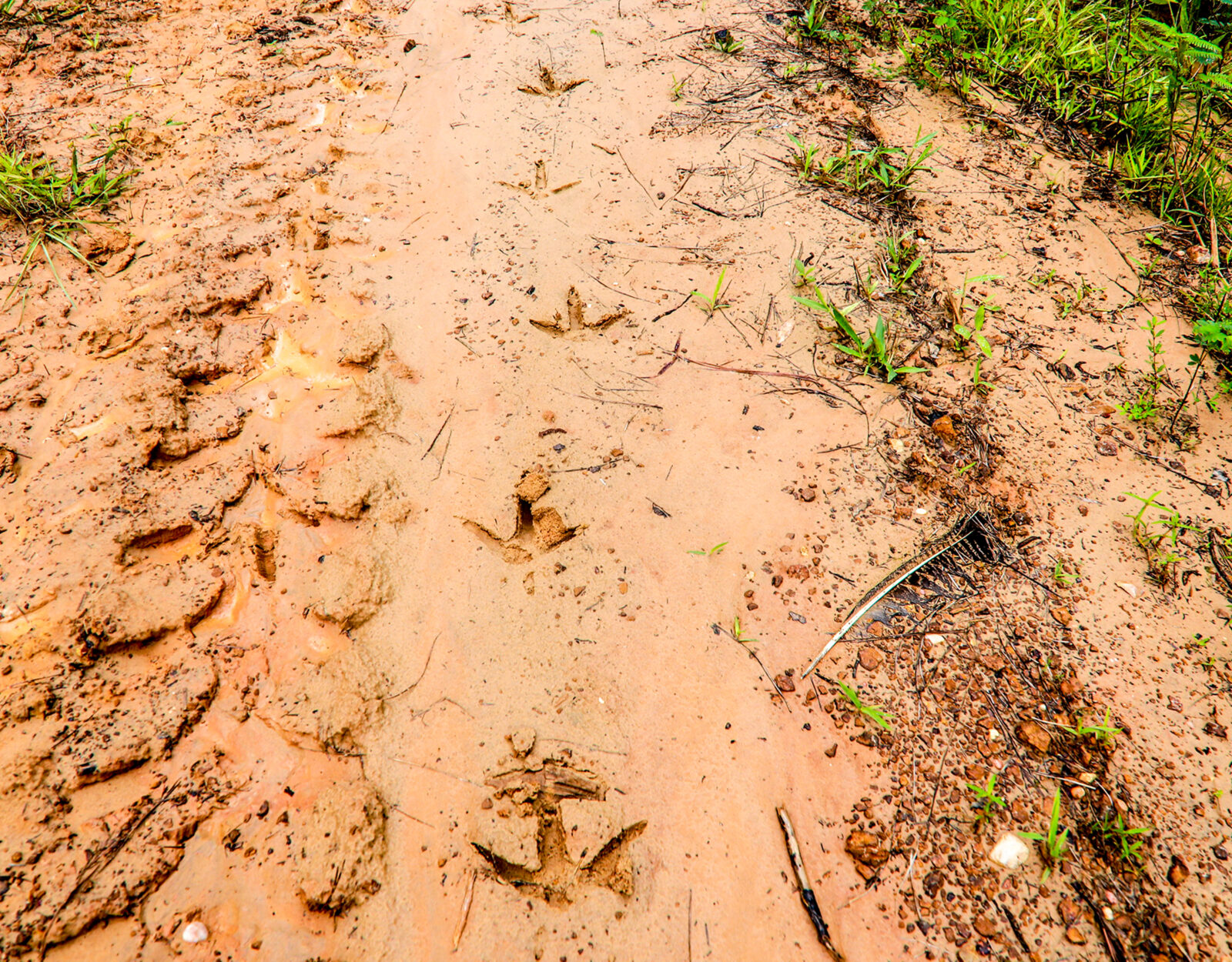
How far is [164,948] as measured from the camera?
129 centimetres

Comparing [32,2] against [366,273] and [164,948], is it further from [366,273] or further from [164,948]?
[164,948]

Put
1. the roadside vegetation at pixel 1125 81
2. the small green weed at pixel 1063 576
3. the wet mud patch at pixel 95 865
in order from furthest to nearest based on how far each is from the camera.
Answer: the roadside vegetation at pixel 1125 81 < the small green weed at pixel 1063 576 < the wet mud patch at pixel 95 865

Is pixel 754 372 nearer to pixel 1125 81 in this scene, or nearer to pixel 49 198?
pixel 1125 81

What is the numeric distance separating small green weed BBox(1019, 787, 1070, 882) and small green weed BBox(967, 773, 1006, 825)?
0.07 metres

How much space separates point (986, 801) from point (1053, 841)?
145 millimetres

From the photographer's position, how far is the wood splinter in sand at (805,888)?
51.3 inches

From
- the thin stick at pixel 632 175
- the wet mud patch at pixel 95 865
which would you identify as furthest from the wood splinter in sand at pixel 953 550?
the thin stick at pixel 632 175

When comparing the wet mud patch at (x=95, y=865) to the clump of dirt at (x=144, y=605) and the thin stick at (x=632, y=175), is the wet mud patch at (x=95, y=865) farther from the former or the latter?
the thin stick at (x=632, y=175)

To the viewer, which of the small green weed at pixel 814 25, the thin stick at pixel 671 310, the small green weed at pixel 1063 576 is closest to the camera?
the small green weed at pixel 1063 576

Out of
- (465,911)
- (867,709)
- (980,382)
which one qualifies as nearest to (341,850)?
(465,911)

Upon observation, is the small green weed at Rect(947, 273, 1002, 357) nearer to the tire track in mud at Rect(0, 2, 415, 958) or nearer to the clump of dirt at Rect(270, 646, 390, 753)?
the tire track in mud at Rect(0, 2, 415, 958)

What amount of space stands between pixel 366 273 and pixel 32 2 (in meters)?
3.17

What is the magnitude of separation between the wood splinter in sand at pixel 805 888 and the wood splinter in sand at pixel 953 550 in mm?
554

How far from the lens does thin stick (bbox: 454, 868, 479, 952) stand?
1.30 m
